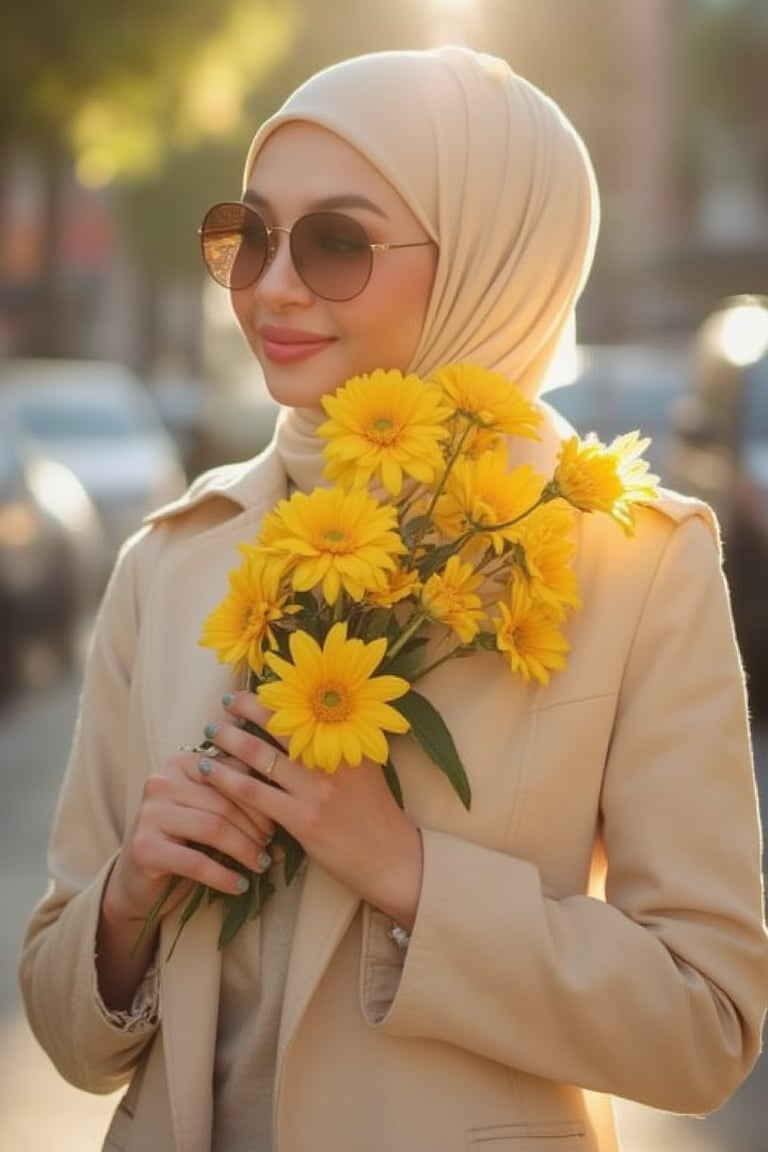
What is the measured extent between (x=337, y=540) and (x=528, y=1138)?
65 cm

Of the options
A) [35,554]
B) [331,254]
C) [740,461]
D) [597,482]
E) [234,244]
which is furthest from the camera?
[35,554]

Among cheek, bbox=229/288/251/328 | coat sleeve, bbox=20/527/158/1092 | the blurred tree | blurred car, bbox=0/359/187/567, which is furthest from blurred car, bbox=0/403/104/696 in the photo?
cheek, bbox=229/288/251/328

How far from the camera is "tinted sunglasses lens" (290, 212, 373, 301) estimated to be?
2.49m

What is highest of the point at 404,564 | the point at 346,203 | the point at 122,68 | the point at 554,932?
the point at 346,203

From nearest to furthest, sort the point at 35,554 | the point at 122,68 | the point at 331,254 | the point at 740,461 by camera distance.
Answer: the point at 331,254, the point at 740,461, the point at 35,554, the point at 122,68

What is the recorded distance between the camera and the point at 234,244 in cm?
262

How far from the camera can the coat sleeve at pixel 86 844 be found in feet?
8.49

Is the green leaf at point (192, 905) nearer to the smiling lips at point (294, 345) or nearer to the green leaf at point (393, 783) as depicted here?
the green leaf at point (393, 783)

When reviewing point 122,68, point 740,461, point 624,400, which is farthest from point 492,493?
point 122,68

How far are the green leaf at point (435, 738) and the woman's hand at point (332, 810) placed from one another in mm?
60

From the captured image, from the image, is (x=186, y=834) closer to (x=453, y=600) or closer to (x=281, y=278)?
(x=453, y=600)

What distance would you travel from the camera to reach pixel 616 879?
7.84 feet

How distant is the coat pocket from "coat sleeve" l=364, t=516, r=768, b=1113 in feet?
0.22

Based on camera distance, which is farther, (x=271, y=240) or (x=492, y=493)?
(x=271, y=240)
